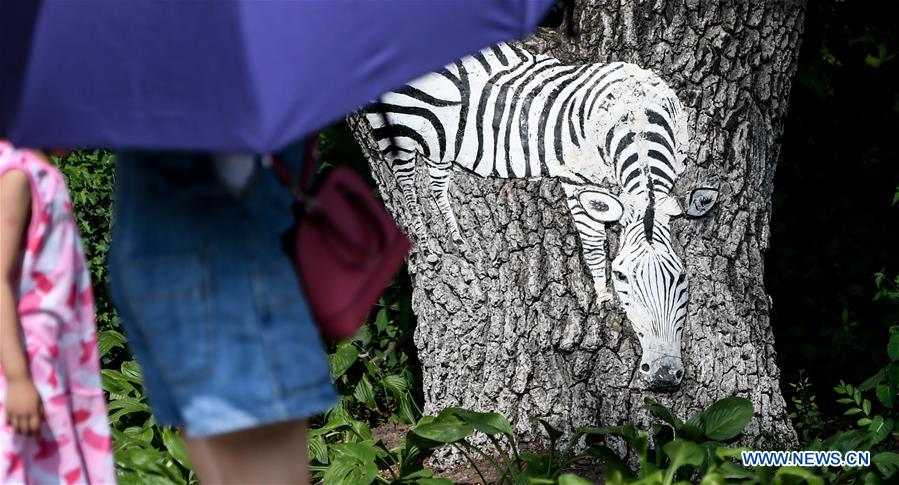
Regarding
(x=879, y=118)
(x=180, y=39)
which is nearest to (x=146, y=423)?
(x=180, y=39)

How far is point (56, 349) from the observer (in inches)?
101

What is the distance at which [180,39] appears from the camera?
73.5 inches

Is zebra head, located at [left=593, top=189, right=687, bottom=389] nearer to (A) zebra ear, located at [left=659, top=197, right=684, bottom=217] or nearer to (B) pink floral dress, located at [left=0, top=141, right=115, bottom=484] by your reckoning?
(A) zebra ear, located at [left=659, top=197, right=684, bottom=217]

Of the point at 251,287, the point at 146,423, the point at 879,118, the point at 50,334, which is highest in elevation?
the point at 879,118

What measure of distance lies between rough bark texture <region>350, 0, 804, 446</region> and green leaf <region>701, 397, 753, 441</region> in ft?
1.02

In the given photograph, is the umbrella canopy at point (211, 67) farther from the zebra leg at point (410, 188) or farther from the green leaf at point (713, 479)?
the zebra leg at point (410, 188)

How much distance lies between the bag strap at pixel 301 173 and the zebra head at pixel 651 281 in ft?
5.96

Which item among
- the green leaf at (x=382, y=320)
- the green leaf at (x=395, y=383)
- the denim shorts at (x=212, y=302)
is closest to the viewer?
the denim shorts at (x=212, y=302)

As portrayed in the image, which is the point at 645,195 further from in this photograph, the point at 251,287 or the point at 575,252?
the point at 251,287

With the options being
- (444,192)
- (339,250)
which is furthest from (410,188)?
(339,250)

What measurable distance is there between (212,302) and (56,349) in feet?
2.32

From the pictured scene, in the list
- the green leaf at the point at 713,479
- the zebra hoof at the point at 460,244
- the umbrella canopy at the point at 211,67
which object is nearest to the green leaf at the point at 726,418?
the green leaf at the point at 713,479

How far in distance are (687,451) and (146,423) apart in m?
2.08

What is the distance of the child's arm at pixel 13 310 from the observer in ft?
7.94
